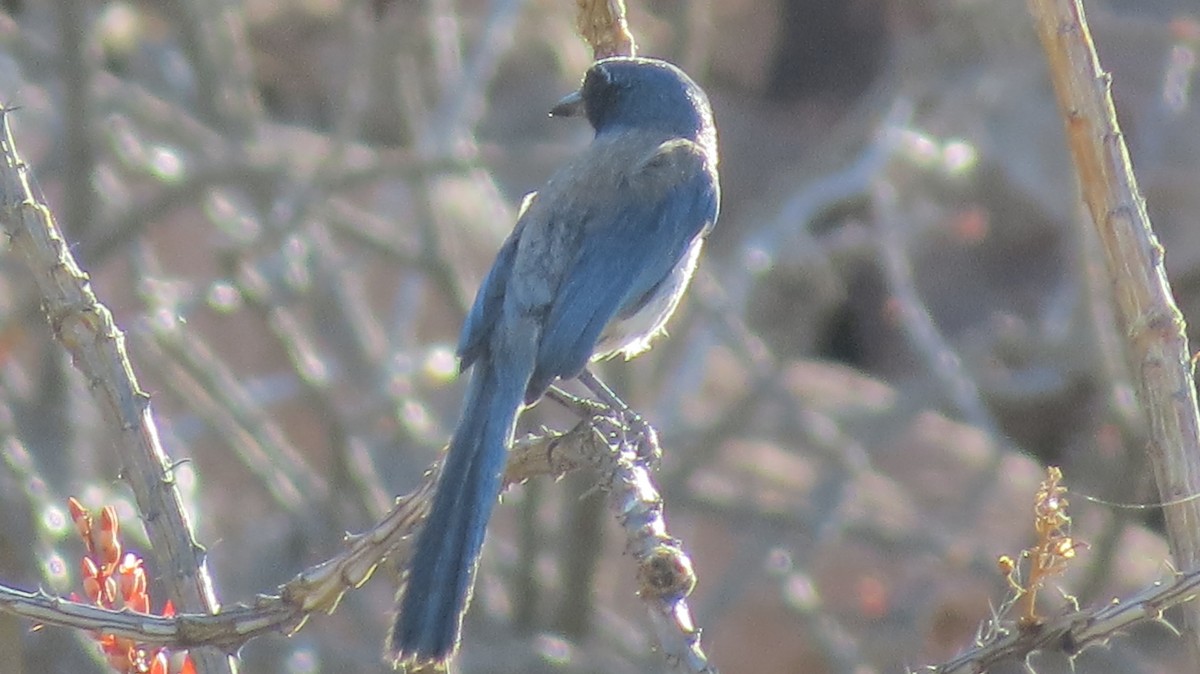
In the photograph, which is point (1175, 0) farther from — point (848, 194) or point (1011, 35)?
point (848, 194)

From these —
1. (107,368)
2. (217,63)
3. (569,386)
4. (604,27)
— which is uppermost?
(217,63)

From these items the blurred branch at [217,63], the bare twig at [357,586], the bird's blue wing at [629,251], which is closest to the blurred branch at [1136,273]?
the bare twig at [357,586]

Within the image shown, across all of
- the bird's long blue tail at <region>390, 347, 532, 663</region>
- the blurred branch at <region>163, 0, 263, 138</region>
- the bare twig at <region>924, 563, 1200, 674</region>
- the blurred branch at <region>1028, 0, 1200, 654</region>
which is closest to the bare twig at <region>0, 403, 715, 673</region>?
the bird's long blue tail at <region>390, 347, 532, 663</region>

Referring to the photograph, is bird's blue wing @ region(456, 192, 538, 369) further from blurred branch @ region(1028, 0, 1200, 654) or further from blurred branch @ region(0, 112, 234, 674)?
blurred branch @ region(1028, 0, 1200, 654)

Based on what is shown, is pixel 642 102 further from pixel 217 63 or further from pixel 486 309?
pixel 217 63

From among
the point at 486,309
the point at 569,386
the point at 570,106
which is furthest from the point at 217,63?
the point at 486,309

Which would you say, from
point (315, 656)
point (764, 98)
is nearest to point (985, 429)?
point (315, 656)

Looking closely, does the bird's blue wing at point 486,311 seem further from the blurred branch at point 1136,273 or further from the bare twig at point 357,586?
the blurred branch at point 1136,273

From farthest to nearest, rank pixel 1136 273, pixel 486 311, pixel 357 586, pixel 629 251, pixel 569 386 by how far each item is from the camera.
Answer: pixel 569 386 < pixel 629 251 < pixel 486 311 < pixel 357 586 < pixel 1136 273
